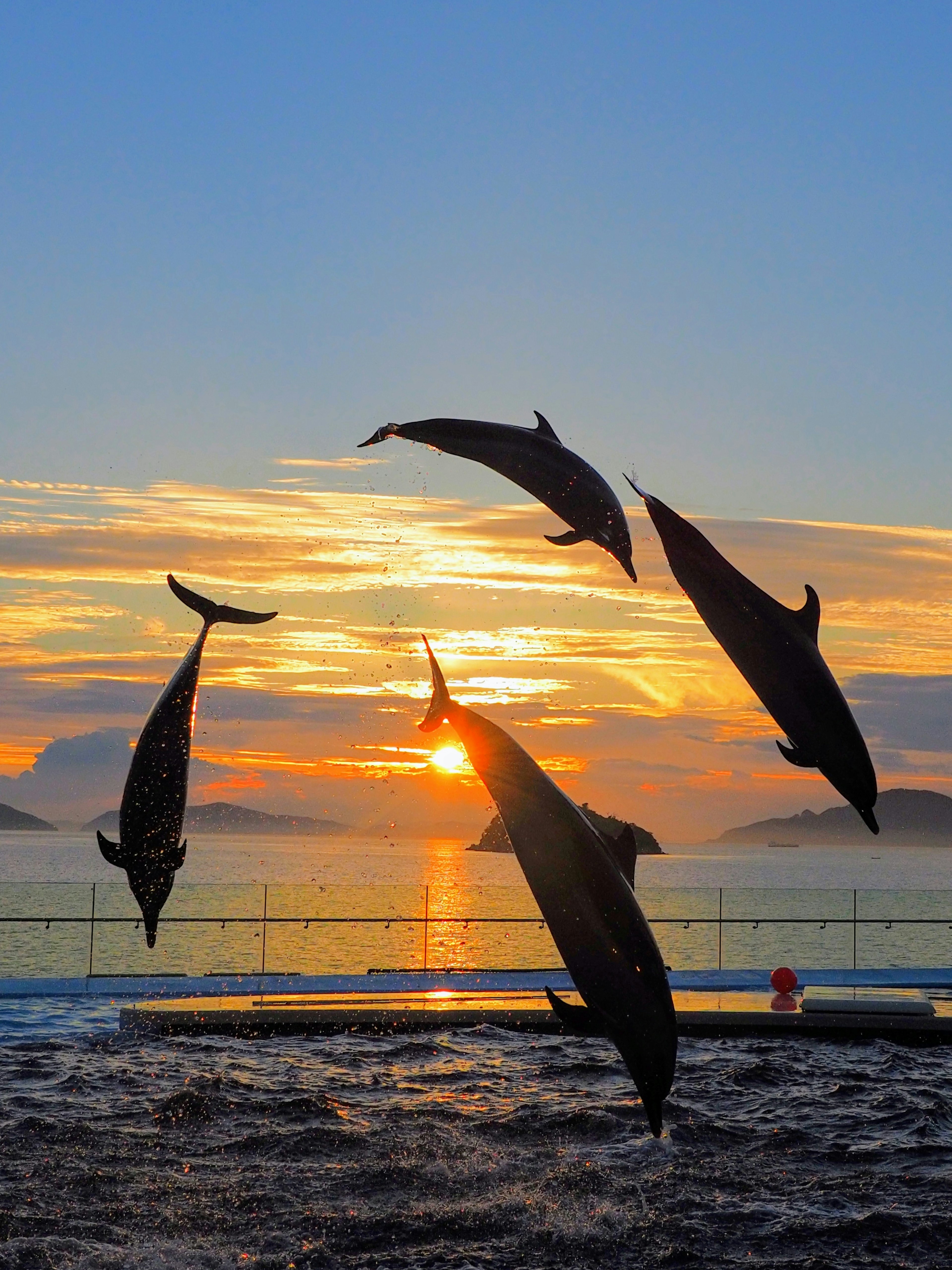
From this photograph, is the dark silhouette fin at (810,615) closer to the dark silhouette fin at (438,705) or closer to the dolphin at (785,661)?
the dolphin at (785,661)

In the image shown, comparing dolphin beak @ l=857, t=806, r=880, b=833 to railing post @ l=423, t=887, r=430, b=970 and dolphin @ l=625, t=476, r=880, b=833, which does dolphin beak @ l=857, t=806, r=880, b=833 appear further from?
railing post @ l=423, t=887, r=430, b=970

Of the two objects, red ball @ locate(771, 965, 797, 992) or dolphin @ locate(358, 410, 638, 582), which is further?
red ball @ locate(771, 965, 797, 992)

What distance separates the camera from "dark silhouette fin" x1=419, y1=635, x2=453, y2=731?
6.24m

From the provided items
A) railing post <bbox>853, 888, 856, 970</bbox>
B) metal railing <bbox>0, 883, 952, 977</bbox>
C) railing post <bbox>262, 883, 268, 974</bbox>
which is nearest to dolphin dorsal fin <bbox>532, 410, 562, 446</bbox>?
metal railing <bbox>0, 883, 952, 977</bbox>

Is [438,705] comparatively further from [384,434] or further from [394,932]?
[394,932]

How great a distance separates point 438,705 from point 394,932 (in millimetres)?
105356

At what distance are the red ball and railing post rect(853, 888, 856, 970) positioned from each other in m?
4.01

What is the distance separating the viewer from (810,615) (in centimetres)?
511

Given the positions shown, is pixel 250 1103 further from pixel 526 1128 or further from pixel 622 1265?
pixel 622 1265

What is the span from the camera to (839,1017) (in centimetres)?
1741

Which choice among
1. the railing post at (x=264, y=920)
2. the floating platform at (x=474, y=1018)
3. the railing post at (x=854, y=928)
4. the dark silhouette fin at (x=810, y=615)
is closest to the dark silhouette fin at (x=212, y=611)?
the dark silhouette fin at (x=810, y=615)

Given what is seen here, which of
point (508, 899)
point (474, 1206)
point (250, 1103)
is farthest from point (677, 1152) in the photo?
point (508, 899)

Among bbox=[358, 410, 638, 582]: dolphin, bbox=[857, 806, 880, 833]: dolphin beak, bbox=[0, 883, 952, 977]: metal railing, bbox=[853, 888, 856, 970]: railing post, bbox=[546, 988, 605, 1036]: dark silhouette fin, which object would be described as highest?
bbox=[358, 410, 638, 582]: dolphin

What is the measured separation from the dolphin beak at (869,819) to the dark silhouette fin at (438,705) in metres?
2.09
